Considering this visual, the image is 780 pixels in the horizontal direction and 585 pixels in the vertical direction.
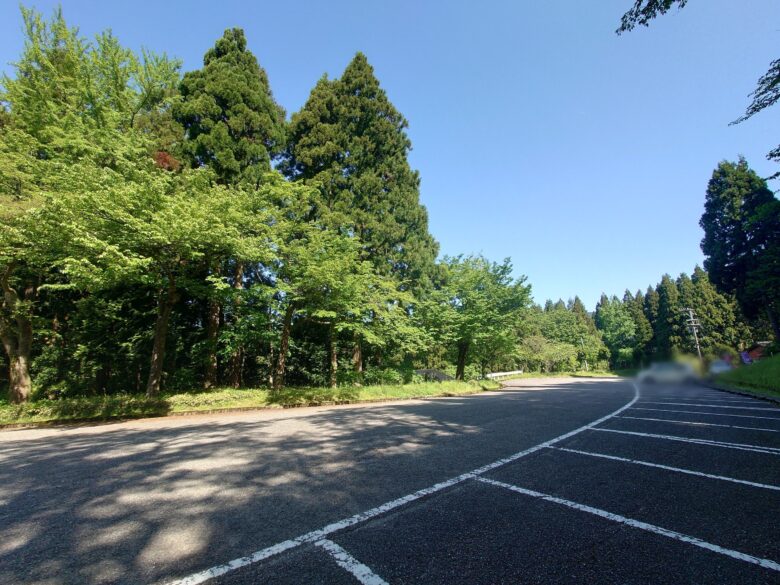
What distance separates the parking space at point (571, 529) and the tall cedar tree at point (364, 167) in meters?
13.6

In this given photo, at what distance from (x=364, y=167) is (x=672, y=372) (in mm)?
16518

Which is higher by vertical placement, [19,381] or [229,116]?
[229,116]

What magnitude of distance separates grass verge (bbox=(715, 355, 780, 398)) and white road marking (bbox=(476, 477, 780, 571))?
1279cm

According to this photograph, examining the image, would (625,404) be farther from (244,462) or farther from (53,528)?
Result: (53,528)

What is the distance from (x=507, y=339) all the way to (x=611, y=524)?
1887 centimetres

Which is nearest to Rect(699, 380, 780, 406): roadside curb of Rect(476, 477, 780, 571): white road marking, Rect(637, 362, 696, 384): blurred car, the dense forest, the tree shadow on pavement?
Rect(637, 362, 696, 384): blurred car

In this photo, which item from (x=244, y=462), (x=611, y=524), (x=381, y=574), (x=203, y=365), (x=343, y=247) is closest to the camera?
(x=381, y=574)

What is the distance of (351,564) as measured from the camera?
194cm

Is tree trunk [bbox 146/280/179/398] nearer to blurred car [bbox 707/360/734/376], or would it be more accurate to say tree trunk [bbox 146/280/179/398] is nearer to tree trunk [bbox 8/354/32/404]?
tree trunk [bbox 8/354/32/404]

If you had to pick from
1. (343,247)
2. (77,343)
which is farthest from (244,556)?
(77,343)

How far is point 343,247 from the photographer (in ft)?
41.5

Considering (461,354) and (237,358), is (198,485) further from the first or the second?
(461,354)

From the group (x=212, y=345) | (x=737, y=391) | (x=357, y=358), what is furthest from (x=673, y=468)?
(x=357, y=358)

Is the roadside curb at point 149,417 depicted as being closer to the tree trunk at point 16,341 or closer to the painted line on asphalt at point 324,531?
the tree trunk at point 16,341
